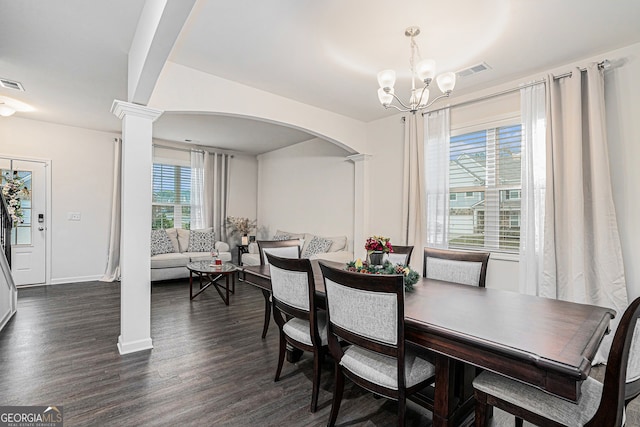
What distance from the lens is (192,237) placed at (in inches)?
241

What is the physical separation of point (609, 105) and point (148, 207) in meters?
4.34

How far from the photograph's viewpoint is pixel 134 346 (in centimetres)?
277

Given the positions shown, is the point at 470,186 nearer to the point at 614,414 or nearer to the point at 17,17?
the point at 614,414

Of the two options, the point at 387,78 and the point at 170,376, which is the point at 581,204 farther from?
the point at 170,376

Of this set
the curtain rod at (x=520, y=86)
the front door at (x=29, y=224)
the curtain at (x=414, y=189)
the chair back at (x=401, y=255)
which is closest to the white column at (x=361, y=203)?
the curtain at (x=414, y=189)

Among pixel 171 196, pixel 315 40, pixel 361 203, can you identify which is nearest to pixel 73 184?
pixel 171 196

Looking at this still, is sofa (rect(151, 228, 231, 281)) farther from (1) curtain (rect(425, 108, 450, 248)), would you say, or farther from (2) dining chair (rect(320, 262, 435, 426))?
(2) dining chair (rect(320, 262, 435, 426))

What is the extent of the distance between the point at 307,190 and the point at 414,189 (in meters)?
2.59

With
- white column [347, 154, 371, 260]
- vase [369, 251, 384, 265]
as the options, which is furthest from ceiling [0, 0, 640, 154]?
vase [369, 251, 384, 265]

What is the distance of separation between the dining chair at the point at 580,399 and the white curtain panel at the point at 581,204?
1.69 m

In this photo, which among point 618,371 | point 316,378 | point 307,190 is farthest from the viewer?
point 307,190

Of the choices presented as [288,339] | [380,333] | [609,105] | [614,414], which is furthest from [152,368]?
[609,105]

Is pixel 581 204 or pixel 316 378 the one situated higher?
pixel 581 204

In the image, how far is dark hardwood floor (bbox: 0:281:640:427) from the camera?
192 centimetres
